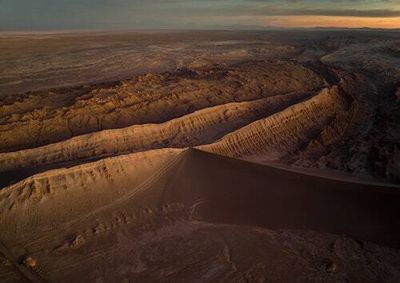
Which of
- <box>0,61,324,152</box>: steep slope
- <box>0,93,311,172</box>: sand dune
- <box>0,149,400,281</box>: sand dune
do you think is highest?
<box>0,61,324,152</box>: steep slope

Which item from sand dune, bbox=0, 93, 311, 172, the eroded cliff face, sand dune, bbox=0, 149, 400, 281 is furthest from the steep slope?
sand dune, bbox=0, 149, 400, 281

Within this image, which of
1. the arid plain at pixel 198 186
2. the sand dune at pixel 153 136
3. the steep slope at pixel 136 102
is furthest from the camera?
the steep slope at pixel 136 102

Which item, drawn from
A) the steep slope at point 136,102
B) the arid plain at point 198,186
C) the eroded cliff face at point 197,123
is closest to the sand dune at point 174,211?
the arid plain at point 198,186

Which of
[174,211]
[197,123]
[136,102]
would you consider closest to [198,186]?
[174,211]

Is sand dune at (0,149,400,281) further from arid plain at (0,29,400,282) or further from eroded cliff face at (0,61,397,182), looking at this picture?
eroded cliff face at (0,61,397,182)

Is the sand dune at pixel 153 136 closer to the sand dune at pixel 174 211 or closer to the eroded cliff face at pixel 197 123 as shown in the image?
the eroded cliff face at pixel 197 123

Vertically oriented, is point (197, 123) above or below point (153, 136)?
above

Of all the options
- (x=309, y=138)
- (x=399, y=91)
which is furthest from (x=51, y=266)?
(x=399, y=91)

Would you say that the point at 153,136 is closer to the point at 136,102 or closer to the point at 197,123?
the point at 197,123
